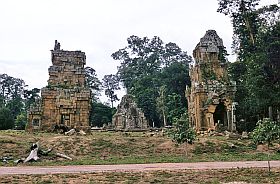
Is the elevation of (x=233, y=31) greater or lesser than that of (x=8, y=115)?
greater

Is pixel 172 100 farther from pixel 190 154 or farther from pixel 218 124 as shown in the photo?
pixel 190 154

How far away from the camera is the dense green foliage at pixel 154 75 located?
6554cm

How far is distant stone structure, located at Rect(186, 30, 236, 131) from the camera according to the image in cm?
3728

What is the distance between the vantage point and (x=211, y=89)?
3800cm

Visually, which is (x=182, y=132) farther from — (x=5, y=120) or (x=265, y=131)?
(x=5, y=120)

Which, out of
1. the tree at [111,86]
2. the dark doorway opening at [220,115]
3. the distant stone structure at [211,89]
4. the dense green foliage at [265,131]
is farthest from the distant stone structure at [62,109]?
the tree at [111,86]

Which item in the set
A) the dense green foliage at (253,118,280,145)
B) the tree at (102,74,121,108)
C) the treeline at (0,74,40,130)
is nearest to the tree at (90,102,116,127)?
the treeline at (0,74,40,130)

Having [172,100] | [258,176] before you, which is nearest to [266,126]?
[258,176]

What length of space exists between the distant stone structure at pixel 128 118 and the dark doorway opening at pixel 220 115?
11.8m

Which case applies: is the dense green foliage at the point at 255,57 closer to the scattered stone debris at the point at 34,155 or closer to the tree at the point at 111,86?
the scattered stone debris at the point at 34,155

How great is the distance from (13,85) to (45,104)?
67.6 meters

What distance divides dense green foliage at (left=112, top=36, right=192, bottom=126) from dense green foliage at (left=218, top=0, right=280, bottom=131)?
1587 centimetres

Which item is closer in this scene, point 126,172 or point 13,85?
point 126,172

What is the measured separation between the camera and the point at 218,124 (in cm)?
3672
